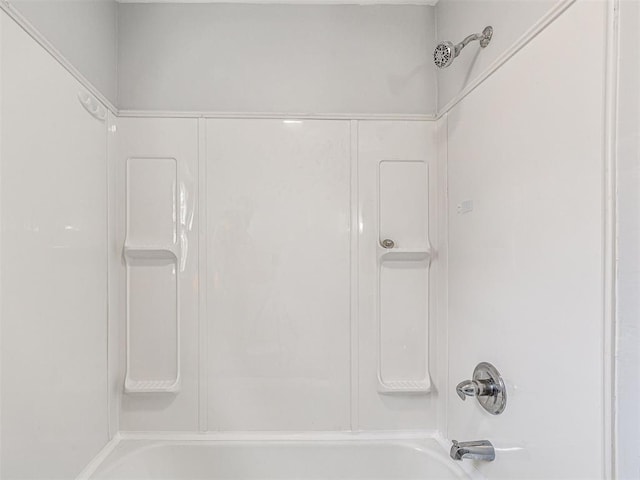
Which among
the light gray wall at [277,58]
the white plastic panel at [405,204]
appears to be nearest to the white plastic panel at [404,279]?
the white plastic panel at [405,204]

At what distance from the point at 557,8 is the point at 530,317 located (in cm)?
80

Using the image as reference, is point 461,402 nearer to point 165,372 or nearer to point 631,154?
point 631,154

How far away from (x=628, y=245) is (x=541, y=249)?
246 millimetres

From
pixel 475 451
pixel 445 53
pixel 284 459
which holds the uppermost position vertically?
pixel 445 53

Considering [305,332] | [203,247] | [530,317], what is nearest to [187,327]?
[203,247]

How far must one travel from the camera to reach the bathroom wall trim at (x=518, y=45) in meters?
0.96

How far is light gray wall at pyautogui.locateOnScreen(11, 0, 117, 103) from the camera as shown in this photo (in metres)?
1.12

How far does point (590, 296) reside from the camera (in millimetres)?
852

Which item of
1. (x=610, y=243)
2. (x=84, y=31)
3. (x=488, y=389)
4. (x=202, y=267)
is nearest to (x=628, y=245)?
(x=610, y=243)

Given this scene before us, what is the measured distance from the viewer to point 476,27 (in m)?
1.36

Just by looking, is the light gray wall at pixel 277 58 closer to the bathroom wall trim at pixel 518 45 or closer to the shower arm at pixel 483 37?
the bathroom wall trim at pixel 518 45

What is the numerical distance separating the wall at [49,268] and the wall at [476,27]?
138cm

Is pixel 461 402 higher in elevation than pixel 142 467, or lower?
higher

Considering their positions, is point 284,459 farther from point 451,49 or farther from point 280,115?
point 451,49
